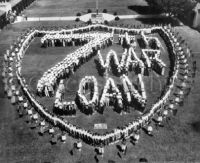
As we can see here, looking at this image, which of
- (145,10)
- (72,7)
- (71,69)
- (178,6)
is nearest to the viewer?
(71,69)

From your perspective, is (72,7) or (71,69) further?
(72,7)

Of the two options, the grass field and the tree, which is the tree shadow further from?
the tree

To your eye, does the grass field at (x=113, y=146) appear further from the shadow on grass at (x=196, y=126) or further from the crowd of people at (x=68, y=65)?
the crowd of people at (x=68, y=65)

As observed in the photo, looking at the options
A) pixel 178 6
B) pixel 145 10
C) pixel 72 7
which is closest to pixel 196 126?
pixel 178 6

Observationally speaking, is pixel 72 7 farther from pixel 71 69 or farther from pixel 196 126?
pixel 196 126

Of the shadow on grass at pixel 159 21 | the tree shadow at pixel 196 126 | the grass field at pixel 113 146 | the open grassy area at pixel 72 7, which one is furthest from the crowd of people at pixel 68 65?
the open grassy area at pixel 72 7

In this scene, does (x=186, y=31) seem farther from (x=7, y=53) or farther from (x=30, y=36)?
(x=7, y=53)

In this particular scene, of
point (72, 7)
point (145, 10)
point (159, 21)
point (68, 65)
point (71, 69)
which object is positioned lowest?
point (71, 69)
